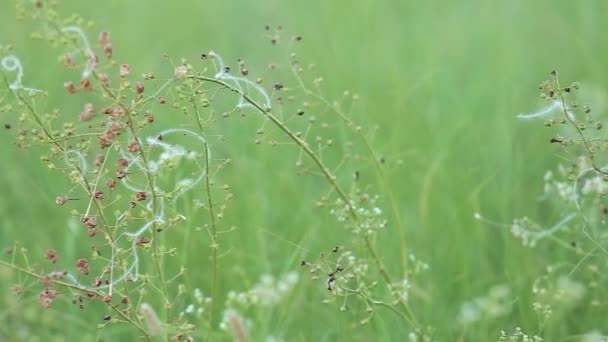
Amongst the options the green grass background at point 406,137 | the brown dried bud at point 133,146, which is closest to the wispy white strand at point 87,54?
the brown dried bud at point 133,146

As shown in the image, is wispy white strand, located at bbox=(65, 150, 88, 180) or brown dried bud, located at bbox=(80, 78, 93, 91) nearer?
brown dried bud, located at bbox=(80, 78, 93, 91)

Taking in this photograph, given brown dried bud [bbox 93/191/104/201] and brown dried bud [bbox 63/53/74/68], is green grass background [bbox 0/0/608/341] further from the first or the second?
brown dried bud [bbox 63/53/74/68]

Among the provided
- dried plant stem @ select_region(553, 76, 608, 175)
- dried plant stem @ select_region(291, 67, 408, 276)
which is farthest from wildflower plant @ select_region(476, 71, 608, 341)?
dried plant stem @ select_region(291, 67, 408, 276)

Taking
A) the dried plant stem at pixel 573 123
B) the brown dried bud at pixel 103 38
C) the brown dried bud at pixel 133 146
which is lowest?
the brown dried bud at pixel 133 146

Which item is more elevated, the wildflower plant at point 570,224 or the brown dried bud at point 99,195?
the wildflower plant at point 570,224

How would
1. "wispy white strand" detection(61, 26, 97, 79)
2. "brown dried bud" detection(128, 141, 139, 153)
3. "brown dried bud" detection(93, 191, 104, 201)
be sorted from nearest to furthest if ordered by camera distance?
"wispy white strand" detection(61, 26, 97, 79) < "brown dried bud" detection(128, 141, 139, 153) < "brown dried bud" detection(93, 191, 104, 201)

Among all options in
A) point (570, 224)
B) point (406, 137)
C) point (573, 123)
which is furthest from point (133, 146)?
point (406, 137)

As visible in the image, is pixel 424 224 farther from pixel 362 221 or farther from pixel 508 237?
pixel 362 221

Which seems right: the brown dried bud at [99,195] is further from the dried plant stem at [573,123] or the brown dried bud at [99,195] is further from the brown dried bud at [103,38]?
the dried plant stem at [573,123]

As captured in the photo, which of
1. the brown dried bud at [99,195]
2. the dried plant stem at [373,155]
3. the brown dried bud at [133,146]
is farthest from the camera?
the dried plant stem at [373,155]

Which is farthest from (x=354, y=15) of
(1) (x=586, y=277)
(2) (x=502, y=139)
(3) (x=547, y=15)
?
(1) (x=586, y=277)
